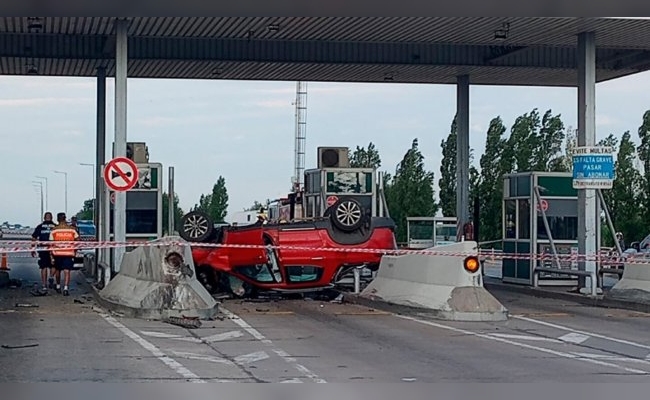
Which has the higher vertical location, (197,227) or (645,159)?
(645,159)

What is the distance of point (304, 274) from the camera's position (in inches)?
866

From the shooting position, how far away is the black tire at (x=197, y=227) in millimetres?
22734

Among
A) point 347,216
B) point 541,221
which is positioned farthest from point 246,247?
point 541,221

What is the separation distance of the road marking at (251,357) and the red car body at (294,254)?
7359 mm

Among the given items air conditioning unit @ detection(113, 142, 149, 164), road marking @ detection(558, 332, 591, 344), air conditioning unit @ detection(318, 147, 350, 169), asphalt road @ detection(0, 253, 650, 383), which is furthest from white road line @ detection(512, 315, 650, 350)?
air conditioning unit @ detection(113, 142, 149, 164)

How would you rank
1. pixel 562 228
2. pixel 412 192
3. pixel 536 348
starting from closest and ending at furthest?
pixel 536 348 < pixel 562 228 < pixel 412 192

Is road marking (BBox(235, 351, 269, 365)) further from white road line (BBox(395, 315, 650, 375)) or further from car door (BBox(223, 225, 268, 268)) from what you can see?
car door (BBox(223, 225, 268, 268))

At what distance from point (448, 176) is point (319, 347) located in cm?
4046

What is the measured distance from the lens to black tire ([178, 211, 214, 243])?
2273 cm

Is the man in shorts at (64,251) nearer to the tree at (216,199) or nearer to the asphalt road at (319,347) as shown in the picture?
the asphalt road at (319,347)

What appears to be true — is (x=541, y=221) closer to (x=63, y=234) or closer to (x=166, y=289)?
(x=63, y=234)

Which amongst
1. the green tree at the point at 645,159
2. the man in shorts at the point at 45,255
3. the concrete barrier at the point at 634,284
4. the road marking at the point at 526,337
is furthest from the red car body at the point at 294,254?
the green tree at the point at 645,159

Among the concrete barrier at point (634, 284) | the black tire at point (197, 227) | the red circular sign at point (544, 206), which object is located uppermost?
the red circular sign at point (544, 206)
